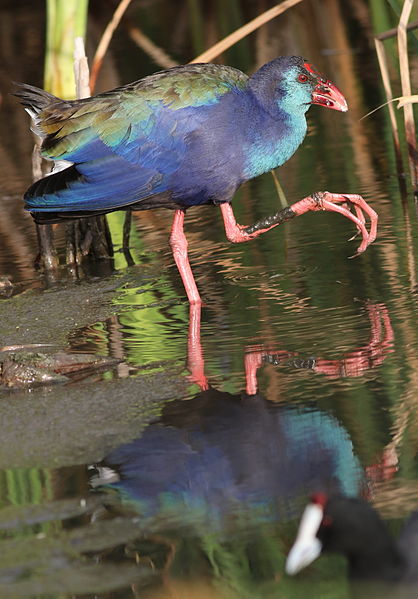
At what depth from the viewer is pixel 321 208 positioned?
17.1 feet

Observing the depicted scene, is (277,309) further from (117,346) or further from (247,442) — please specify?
(247,442)

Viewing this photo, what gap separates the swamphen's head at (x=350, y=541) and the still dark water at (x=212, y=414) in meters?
0.10

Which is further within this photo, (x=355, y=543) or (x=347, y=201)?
(x=347, y=201)

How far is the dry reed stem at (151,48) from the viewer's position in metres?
11.0

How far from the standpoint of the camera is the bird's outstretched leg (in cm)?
515

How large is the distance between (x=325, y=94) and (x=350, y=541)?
3033 mm

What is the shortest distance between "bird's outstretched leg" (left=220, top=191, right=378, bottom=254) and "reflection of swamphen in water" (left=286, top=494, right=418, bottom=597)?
8.46ft

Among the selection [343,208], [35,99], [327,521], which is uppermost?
[35,99]

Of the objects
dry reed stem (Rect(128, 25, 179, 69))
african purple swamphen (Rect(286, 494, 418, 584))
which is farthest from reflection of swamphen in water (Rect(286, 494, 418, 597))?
dry reed stem (Rect(128, 25, 179, 69))

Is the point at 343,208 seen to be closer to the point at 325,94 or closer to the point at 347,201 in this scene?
the point at 347,201

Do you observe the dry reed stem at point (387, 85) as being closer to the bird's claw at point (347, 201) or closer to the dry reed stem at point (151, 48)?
the bird's claw at point (347, 201)

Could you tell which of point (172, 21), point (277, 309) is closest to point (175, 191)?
point (277, 309)

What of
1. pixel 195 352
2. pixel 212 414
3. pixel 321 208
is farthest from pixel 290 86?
pixel 212 414

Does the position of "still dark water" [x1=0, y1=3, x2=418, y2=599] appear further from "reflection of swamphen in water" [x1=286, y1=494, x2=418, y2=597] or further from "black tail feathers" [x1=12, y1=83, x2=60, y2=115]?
"black tail feathers" [x1=12, y1=83, x2=60, y2=115]
